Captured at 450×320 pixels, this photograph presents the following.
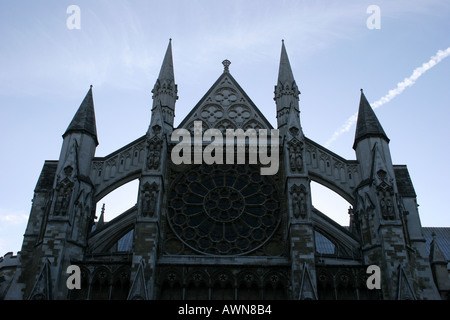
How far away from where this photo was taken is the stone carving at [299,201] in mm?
22219

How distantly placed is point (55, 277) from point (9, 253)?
9.59 m

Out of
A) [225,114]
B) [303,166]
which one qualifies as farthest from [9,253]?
[303,166]

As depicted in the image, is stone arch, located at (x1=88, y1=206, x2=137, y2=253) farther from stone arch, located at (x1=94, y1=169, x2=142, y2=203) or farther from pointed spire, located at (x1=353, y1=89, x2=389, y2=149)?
pointed spire, located at (x1=353, y1=89, x2=389, y2=149)

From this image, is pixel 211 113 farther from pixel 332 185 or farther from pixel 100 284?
pixel 100 284

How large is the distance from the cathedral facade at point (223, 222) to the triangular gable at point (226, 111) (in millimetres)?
86

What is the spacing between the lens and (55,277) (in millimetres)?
20469

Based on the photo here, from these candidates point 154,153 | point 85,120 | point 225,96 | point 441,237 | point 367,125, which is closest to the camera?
point 154,153

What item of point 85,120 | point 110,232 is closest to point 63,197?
point 110,232

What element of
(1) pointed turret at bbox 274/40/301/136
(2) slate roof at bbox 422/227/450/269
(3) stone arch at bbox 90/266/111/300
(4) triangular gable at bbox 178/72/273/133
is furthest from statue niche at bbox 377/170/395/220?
(2) slate roof at bbox 422/227/450/269

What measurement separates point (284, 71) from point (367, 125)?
219 inches

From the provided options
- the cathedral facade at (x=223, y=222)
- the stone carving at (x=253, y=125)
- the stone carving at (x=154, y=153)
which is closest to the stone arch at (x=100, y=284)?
the cathedral facade at (x=223, y=222)

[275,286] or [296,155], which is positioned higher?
[296,155]

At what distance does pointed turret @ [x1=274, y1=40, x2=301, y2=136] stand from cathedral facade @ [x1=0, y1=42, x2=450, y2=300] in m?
0.06

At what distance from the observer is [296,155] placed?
78.9ft
